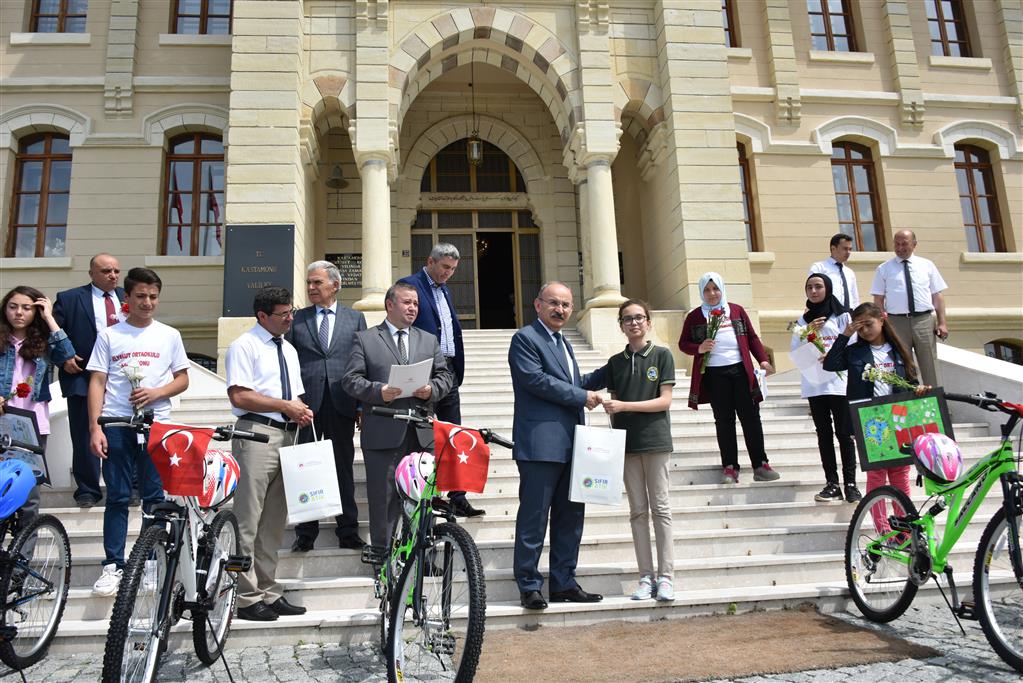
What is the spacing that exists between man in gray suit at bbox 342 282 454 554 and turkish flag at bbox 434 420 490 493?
743 mm

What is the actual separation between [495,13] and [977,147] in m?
10.1

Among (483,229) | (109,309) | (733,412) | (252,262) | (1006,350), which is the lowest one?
(733,412)

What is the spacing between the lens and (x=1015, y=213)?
13.9 m

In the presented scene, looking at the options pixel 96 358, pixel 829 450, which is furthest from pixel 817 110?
pixel 96 358

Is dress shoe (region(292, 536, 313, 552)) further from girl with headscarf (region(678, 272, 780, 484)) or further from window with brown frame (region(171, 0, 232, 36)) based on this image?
window with brown frame (region(171, 0, 232, 36))

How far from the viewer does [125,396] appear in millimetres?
4383

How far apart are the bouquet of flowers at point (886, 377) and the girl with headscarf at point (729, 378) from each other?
1.09 m

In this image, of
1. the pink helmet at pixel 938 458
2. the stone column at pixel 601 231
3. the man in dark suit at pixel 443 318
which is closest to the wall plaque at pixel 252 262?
the stone column at pixel 601 231

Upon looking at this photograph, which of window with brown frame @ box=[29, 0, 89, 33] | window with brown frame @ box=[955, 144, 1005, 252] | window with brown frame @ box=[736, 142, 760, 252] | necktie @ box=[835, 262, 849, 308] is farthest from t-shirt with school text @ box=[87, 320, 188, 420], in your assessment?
window with brown frame @ box=[955, 144, 1005, 252]

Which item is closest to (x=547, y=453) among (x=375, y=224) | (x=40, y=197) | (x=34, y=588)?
(x=34, y=588)

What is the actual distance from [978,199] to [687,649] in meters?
14.0

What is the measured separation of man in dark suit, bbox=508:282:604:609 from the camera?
4.28 meters

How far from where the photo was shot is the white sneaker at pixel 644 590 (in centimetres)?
431

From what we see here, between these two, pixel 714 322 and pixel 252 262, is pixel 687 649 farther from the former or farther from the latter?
pixel 252 262
